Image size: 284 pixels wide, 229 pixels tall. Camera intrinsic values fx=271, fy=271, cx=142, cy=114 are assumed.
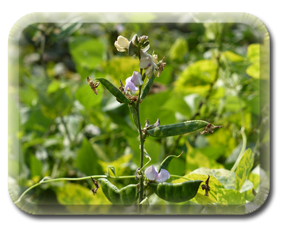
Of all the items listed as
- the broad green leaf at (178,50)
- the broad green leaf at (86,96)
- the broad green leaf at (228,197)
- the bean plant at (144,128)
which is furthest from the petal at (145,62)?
the broad green leaf at (178,50)

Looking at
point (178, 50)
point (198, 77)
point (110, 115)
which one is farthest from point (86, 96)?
point (178, 50)

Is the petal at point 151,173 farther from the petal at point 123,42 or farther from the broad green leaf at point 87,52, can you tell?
the broad green leaf at point 87,52

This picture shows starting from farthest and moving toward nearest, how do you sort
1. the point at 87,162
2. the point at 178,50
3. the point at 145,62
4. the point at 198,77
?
the point at 178,50 → the point at 198,77 → the point at 87,162 → the point at 145,62

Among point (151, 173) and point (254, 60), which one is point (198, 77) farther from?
point (151, 173)

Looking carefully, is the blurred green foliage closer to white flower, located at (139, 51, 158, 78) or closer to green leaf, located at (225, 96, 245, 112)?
green leaf, located at (225, 96, 245, 112)

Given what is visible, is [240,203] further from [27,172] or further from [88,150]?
[27,172]
